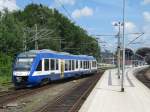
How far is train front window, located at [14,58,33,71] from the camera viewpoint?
34.8 metres

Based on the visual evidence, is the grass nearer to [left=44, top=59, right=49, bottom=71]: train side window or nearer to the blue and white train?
the blue and white train

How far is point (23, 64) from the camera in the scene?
35.3m

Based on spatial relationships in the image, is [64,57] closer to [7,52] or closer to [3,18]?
[7,52]

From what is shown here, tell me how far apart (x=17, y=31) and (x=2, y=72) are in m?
18.4

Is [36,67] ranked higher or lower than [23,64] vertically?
lower

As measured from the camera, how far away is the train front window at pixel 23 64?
3484 cm

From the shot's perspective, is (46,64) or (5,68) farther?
(5,68)

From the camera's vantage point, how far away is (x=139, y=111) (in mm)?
20078

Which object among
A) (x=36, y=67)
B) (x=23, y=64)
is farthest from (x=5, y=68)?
(x=36, y=67)

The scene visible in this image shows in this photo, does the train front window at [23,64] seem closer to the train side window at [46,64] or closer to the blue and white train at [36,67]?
the blue and white train at [36,67]

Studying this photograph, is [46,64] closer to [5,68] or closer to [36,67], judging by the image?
[36,67]

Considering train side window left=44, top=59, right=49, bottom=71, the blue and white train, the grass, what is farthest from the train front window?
the grass

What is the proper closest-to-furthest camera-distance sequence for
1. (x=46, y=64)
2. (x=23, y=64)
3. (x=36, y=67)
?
(x=36, y=67)
(x=23, y=64)
(x=46, y=64)

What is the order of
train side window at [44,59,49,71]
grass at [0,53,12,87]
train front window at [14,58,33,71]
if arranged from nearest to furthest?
train front window at [14,58,33,71], train side window at [44,59,49,71], grass at [0,53,12,87]
